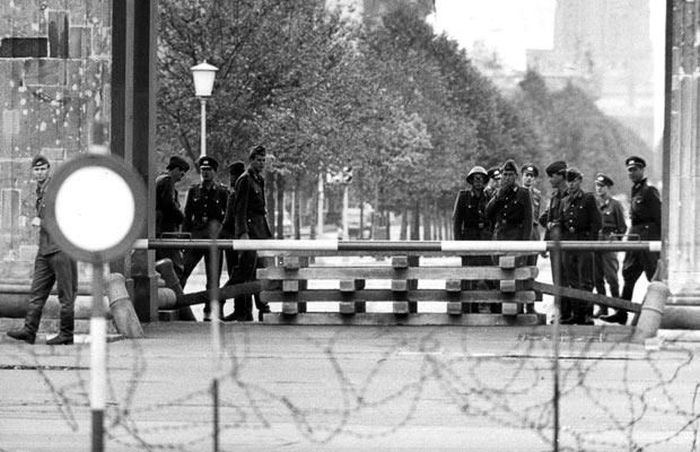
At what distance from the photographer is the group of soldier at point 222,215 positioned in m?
22.7

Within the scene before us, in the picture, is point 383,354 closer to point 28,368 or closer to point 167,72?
point 28,368

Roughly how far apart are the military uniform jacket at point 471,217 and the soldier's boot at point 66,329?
7.47 meters

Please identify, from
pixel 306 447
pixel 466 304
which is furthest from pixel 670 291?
pixel 306 447

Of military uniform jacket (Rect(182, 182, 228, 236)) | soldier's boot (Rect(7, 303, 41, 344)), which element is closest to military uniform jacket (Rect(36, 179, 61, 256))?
soldier's boot (Rect(7, 303, 41, 344))

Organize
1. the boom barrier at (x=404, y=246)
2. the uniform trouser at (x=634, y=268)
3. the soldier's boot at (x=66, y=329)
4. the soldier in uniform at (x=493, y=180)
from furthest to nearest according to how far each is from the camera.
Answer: the soldier in uniform at (x=493, y=180)
the uniform trouser at (x=634, y=268)
the boom barrier at (x=404, y=246)
the soldier's boot at (x=66, y=329)

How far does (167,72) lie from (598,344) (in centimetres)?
2936

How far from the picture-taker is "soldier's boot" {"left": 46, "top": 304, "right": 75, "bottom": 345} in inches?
682

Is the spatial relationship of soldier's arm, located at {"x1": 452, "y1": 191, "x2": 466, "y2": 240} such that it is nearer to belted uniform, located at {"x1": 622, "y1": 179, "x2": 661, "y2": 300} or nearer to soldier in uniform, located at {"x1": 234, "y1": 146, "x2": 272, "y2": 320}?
A: belted uniform, located at {"x1": 622, "y1": 179, "x2": 661, "y2": 300}

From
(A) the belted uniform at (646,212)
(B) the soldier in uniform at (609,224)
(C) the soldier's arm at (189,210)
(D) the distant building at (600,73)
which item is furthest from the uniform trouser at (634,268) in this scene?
(D) the distant building at (600,73)

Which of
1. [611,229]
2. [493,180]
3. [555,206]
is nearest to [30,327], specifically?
[555,206]

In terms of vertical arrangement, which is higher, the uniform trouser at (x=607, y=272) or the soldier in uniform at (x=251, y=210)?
the soldier in uniform at (x=251, y=210)

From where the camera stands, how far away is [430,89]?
240ft

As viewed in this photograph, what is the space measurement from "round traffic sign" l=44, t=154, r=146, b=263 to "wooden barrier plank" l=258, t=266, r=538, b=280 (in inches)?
A: 530

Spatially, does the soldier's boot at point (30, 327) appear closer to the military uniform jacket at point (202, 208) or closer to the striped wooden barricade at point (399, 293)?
the striped wooden barricade at point (399, 293)
